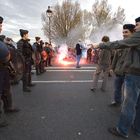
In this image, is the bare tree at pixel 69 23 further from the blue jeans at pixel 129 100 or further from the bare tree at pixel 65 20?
the blue jeans at pixel 129 100

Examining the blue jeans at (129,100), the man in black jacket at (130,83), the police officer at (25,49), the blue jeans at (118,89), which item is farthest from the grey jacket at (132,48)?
the police officer at (25,49)

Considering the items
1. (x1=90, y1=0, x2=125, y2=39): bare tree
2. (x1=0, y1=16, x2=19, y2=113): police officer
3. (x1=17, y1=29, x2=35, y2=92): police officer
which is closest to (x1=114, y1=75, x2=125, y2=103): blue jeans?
(x1=0, y1=16, x2=19, y2=113): police officer

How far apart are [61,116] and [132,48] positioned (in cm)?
215

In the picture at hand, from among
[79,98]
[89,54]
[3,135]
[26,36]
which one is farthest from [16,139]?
[89,54]

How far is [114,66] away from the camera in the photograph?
631 centimetres

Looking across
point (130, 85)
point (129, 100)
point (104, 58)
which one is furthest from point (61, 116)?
point (104, 58)

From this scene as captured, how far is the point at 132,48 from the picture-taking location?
164 inches

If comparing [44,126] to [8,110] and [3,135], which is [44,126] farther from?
[8,110]

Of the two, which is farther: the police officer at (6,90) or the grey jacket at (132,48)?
the police officer at (6,90)

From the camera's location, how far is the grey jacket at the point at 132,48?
3961mm

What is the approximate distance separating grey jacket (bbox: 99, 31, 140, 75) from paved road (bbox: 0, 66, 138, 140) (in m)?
1.18

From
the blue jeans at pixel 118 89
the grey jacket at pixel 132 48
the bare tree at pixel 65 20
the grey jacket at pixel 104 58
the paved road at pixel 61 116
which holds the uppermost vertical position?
the bare tree at pixel 65 20

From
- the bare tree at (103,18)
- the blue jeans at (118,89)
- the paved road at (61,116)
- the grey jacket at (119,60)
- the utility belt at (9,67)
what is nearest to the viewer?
the paved road at (61,116)

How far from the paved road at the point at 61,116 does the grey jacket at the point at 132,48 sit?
1.18m
